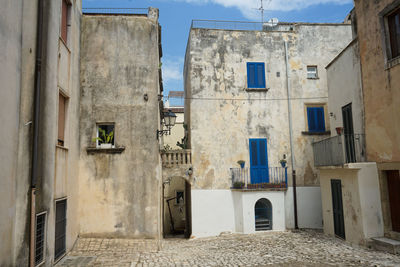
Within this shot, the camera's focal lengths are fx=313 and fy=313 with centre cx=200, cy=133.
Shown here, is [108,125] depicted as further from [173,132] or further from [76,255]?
[173,132]

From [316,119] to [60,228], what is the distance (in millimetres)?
12964

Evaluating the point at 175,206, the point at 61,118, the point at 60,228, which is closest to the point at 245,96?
the point at 61,118

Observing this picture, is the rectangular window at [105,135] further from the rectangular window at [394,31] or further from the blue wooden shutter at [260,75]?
the rectangular window at [394,31]

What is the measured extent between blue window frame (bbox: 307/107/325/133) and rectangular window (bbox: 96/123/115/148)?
10.0 metres

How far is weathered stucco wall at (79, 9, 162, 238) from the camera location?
1102cm

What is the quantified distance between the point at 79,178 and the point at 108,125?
2.17 meters

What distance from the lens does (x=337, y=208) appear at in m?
12.2

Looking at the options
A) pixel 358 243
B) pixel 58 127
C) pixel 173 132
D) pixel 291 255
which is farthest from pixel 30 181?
pixel 173 132

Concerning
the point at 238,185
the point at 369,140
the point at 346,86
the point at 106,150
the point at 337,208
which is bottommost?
the point at 337,208

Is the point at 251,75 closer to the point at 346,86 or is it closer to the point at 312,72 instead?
the point at 312,72

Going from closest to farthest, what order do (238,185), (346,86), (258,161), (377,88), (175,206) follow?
(377,88) < (346,86) < (238,185) < (258,161) < (175,206)

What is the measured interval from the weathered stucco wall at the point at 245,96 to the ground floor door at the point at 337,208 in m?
3.38

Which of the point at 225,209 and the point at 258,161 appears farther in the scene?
the point at 258,161

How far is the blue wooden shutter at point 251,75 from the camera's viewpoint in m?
16.2
